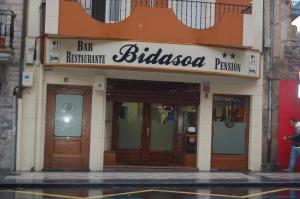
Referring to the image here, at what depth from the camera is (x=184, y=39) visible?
1546cm

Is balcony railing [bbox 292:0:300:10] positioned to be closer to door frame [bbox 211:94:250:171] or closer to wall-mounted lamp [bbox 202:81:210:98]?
door frame [bbox 211:94:250:171]

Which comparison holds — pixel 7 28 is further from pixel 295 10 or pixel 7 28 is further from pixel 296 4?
pixel 296 4

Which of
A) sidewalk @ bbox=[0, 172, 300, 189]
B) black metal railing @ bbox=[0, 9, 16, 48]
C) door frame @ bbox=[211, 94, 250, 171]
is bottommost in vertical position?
sidewalk @ bbox=[0, 172, 300, 189]

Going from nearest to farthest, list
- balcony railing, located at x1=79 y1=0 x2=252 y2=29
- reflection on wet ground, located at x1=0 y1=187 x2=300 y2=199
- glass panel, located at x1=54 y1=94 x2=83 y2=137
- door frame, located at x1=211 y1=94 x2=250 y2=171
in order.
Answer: reflection on wet ground, located at x1=0 y1=187 x2=300 y2=199 → glass panel, located at x1=54 y1=94 x2=83 y2=137 → balcony railing, located at x1=79 y1=0 x2=252 y2=29 → door frame, located at x1=211 y1=94 x2=250 y2=171

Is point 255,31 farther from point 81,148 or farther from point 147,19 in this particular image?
point 81,148

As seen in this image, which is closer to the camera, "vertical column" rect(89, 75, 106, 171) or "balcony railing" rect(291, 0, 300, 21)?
"vertical column" rect(89, 75, 106, 171)

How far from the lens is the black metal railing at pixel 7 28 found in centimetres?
1526

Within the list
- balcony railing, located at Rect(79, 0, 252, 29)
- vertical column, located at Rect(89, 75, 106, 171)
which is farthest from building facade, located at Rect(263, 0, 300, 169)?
vertical column, located at Rect(89, 75, 106, 171)

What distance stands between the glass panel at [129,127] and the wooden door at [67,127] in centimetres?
127

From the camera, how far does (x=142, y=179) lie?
14.1m

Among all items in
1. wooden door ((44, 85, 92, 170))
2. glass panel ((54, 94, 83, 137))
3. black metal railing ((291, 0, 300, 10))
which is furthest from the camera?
black metal railing ((291, 0, 300, 10))

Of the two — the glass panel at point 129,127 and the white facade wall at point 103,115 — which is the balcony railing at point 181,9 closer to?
the white facade wall at point 103,115

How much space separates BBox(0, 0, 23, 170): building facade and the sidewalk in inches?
37.6

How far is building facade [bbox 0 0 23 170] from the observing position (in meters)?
15.4
